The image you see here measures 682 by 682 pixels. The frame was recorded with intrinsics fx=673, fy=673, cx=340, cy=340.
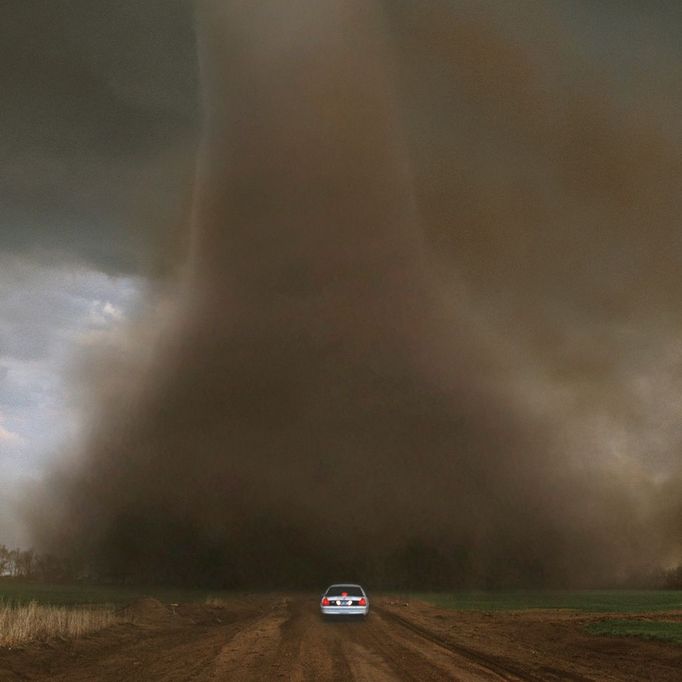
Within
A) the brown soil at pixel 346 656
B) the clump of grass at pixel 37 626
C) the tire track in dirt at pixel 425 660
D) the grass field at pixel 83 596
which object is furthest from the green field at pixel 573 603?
the clump of grass at pixel 37 626

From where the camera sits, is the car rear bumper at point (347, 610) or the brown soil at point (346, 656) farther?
the car rear bumper at point (347, 610)

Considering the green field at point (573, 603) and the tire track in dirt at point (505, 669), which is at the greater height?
the tire track in dirt at point (505, 669)

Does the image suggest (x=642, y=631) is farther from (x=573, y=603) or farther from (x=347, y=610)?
(x=573, y=603)

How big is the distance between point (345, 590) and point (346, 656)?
60.1 feet

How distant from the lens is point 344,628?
104ft

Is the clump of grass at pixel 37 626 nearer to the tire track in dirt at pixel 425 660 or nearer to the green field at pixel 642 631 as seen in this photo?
the tire track in dirt at pixel 425 660

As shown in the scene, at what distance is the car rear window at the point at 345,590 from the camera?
1435 inches

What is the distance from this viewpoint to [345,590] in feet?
122

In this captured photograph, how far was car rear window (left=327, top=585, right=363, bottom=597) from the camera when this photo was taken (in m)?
36.4

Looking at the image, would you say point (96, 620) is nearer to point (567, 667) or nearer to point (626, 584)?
point (567, 667)

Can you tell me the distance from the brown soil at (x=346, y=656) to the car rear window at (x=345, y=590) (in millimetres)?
5463

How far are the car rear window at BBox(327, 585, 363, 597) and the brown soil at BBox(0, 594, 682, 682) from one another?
17.9 ft

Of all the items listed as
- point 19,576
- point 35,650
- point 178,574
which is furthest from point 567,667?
point 19,576

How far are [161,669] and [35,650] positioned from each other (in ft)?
19.6
